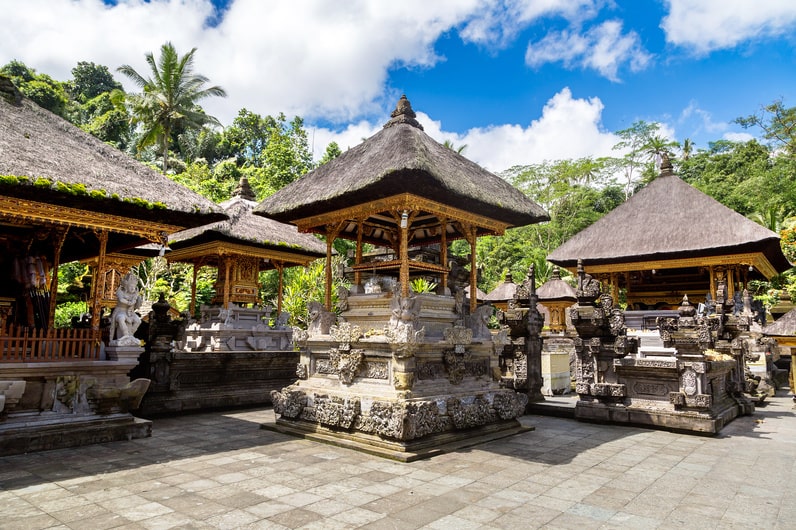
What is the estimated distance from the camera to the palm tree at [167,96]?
31438mm

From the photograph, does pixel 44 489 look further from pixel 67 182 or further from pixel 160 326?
pixel 160 326

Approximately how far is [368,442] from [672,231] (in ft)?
45.6

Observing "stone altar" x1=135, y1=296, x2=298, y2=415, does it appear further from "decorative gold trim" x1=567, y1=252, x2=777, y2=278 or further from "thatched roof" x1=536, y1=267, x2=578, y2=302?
"thatched roof" x1=536, y1=267, x2=578, y2=302

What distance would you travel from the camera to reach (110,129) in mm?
38281

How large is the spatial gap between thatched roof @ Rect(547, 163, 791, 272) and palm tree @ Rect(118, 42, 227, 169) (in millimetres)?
25593

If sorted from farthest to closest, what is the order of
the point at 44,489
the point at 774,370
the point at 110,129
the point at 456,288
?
the point at 110,129 < the point at 774,370 < the point at 456,288 < the point at 44,489

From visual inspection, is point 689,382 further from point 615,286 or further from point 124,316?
point 615,286

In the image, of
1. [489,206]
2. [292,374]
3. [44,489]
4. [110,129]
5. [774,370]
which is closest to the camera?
[44,489]

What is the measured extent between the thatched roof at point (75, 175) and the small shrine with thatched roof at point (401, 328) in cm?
181

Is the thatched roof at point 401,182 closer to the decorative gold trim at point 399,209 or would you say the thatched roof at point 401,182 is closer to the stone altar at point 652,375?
the decorative gold trim at point 399,209

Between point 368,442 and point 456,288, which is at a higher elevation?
point 456,288

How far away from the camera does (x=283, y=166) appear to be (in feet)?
98.6

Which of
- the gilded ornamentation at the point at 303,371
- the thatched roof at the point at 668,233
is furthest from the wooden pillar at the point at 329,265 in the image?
the thatched roof at the point at 668,233

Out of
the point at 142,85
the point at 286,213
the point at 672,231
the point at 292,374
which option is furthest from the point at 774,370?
the point at 142,85
